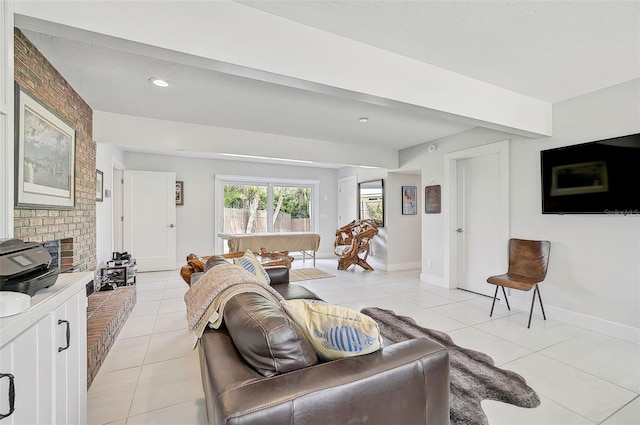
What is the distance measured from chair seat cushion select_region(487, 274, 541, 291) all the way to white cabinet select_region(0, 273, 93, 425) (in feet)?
11.7

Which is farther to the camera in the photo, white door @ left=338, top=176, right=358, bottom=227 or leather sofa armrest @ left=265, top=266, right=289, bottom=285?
white door @ left=338, top=176, right=358, bottom=227

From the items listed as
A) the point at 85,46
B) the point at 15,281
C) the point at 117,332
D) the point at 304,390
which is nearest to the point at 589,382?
the point at 304,390

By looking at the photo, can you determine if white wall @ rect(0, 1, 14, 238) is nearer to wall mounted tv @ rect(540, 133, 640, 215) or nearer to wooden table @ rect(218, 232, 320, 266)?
wooden table @ rect(218, 232, 320, 266)

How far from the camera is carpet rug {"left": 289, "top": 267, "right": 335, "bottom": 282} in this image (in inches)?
208

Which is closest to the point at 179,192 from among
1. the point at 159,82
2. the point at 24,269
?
the point at 159,82

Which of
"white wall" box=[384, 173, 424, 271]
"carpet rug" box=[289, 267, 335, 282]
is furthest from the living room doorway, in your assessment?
"carpet rug" box=[289, 267, 335, 282]

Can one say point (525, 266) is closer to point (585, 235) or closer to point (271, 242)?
point (585, 235)

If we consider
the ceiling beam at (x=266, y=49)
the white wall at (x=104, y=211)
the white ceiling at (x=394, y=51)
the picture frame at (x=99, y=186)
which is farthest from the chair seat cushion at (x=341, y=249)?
the picture frame at (x=99, y=186)

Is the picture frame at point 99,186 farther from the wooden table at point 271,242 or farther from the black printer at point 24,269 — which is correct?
the black printer at point 24,269

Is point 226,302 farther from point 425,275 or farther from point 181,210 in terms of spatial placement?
point 181,210

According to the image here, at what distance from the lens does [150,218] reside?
564cm

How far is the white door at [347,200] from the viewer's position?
7.07 metres

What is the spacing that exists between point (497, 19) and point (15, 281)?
2.74 m

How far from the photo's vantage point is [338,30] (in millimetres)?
1932
